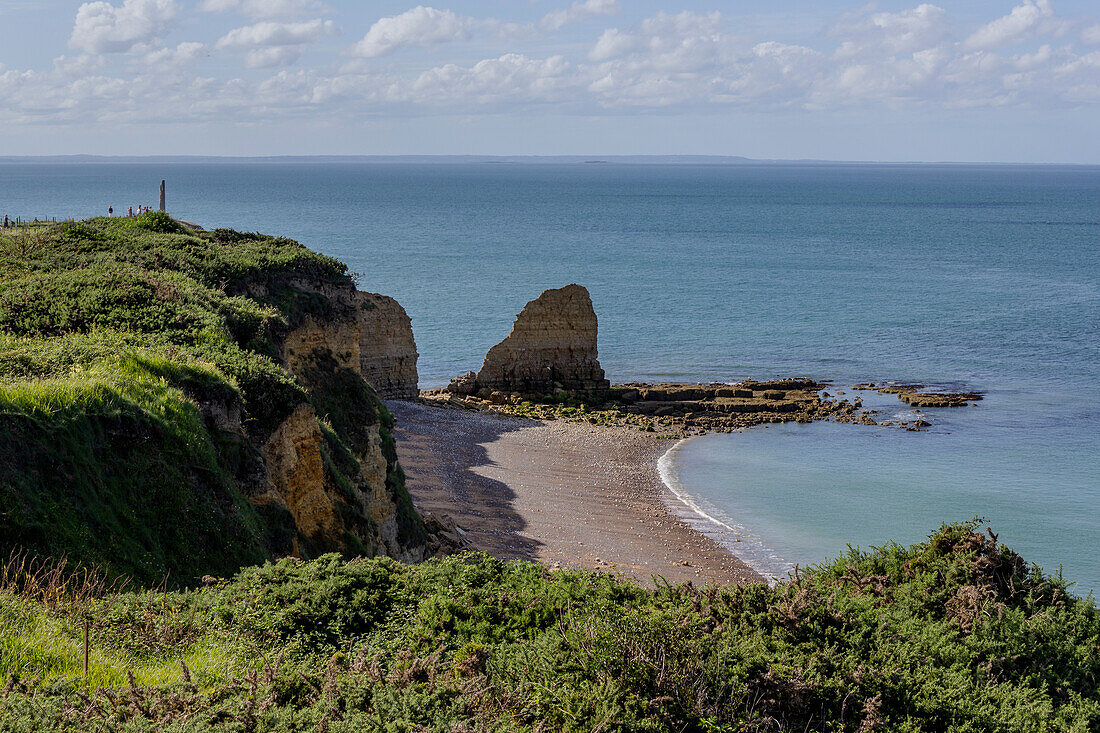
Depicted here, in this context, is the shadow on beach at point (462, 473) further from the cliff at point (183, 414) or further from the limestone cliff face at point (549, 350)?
the cliff at point (183, 414)

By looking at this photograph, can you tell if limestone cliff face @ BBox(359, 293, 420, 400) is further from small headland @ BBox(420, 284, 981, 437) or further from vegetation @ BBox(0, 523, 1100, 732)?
vegetation @ BBox(0, 523, 1100, 732)

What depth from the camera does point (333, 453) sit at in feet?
71.8

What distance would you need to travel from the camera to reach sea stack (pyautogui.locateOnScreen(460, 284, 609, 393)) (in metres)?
54.9

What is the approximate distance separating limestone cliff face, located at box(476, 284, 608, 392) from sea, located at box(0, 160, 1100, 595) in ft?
22.2

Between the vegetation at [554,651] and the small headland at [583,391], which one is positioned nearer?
the vegetation at [554,651]

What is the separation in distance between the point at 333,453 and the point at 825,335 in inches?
2301

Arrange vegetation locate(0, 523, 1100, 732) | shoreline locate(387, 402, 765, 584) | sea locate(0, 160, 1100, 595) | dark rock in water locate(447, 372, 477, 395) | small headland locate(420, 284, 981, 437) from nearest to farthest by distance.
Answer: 1. vegetation locate(0, 523, 1100, 732)
2. shoreline locate(387, 402, 765, 584)
3. sea locate(0, 160, 1100, 595)
4. small headland locate(420, 284, 981, 437)
5. dark rock in water locate(447, 372, 477, 395)

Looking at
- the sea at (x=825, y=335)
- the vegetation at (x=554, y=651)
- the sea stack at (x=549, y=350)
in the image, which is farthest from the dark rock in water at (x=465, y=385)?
the vegetation at (x=554, y=651)

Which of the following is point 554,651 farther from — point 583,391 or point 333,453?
point 583,391

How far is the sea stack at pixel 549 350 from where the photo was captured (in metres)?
54.9

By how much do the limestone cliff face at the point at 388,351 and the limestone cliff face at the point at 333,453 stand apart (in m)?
20.9

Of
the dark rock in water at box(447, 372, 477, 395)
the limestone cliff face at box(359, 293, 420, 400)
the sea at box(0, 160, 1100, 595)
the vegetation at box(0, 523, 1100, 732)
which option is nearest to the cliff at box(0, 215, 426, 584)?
the vegetation at box(0, 523, 1100, 732)

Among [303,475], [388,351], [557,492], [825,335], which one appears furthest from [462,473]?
[825,335]

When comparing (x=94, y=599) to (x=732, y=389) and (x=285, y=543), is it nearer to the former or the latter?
(x=285, y=543)
